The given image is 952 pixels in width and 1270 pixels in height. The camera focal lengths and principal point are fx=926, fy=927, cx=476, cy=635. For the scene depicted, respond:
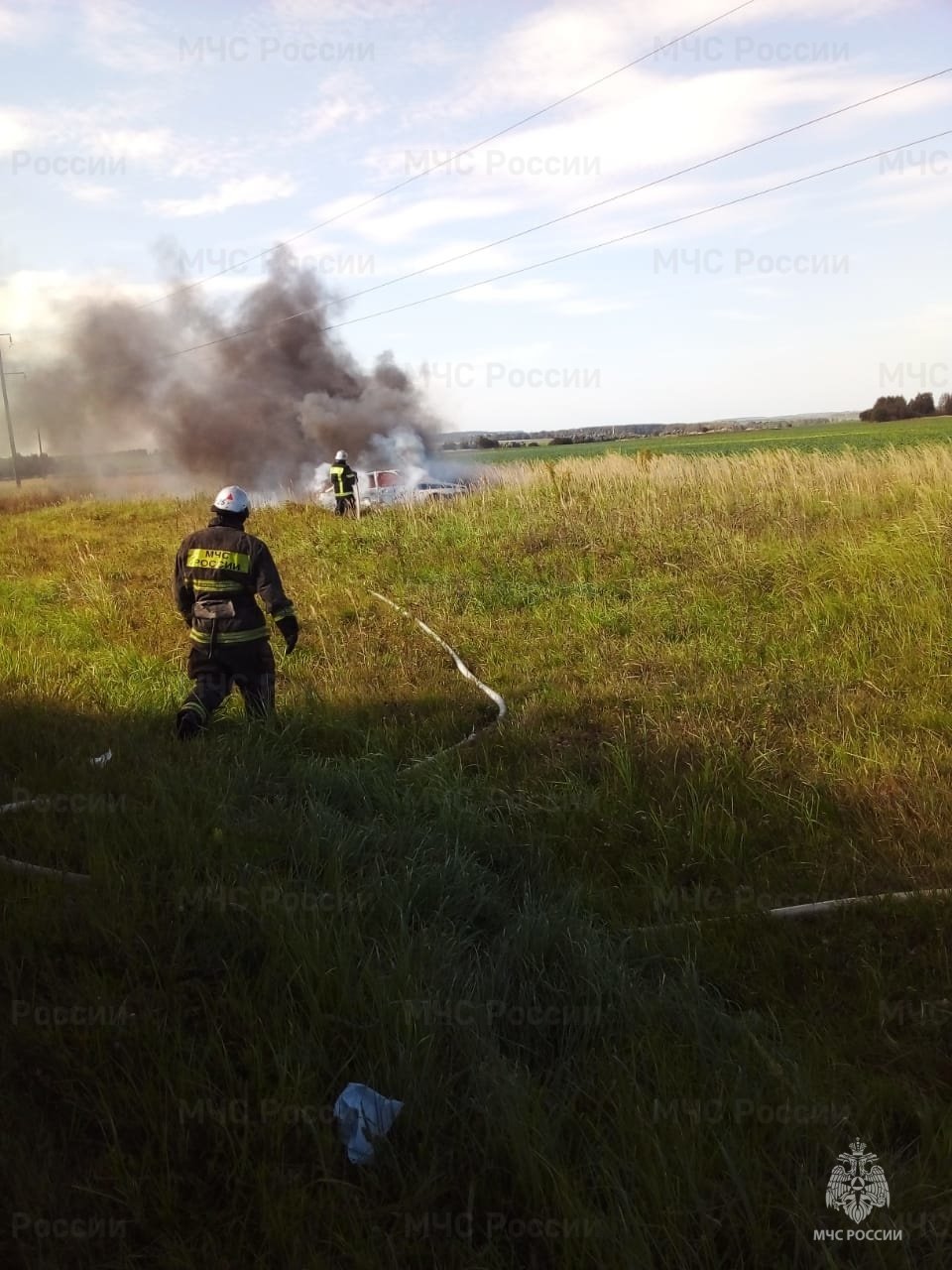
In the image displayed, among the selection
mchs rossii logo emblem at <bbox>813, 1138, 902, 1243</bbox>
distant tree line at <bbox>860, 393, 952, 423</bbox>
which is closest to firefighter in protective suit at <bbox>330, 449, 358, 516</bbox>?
mchs rossii logo emblem at <bbox>813, 1138, 902, 1243</bbox>

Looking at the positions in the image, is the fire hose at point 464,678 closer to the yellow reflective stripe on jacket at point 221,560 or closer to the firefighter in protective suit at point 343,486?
the yellow reflective stripe on jacket at point 221,560

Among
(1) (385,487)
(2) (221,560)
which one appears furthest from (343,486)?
(2) (221,560)

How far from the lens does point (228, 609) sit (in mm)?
6203

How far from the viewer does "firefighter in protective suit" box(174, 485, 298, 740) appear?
6168 millimetres

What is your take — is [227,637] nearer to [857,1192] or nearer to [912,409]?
[857,1192]

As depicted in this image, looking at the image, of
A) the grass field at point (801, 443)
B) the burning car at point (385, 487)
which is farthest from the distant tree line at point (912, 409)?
the burning car at point (385, 487)

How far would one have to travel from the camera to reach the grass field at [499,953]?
2137 mm

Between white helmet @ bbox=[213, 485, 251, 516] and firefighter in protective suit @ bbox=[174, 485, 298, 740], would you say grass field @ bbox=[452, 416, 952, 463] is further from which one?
firefighter in protective suit @ bbox=[174, 485, 298, 740]

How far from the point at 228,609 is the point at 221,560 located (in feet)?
1.09

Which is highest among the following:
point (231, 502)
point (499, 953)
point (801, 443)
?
point (801, 443)

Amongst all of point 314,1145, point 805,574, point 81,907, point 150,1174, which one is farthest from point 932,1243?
point 805,574

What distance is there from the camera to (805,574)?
8508mm

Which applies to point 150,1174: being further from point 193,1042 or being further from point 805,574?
point 805,574

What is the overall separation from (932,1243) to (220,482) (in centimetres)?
3634
